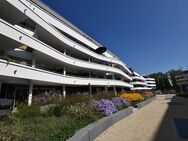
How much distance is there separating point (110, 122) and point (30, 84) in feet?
43.5

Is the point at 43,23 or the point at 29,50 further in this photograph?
the point at 29,50

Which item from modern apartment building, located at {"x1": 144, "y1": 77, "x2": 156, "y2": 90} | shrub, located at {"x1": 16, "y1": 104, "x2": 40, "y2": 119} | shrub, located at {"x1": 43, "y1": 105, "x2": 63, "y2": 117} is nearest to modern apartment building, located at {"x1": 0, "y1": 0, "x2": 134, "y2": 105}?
shrub, located at {"x1": 16, "y1": 104, "x2": 40, "y2": 119}

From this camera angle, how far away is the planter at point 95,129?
258 inches

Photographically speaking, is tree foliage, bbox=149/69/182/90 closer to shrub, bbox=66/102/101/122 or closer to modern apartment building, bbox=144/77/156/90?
modern apartment building, bbox=144/77/156/90

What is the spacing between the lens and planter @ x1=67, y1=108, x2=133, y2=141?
6548 millimetres

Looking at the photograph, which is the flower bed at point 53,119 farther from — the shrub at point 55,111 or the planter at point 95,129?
the planter at point 95,129

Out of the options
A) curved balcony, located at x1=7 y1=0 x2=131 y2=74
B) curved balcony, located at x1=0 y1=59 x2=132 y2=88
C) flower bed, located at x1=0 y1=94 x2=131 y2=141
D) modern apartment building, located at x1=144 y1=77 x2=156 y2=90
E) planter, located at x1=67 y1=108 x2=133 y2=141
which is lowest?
planter, located at x1=67 y1=108 x2=133 y2=141

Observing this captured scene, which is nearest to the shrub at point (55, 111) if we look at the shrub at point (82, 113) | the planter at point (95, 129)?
the shrub at point (82, 113)

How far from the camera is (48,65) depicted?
27875 millimetres

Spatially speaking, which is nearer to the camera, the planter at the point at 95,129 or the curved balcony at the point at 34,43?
the planter at the point at 95,129

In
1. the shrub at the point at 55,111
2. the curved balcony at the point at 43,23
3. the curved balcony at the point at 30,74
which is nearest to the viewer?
the shrub at the point at 55,111

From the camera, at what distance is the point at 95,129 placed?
8.14 metres

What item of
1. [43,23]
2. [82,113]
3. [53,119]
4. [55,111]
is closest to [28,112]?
[55,111]

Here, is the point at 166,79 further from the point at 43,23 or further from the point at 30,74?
the point at 30,74
